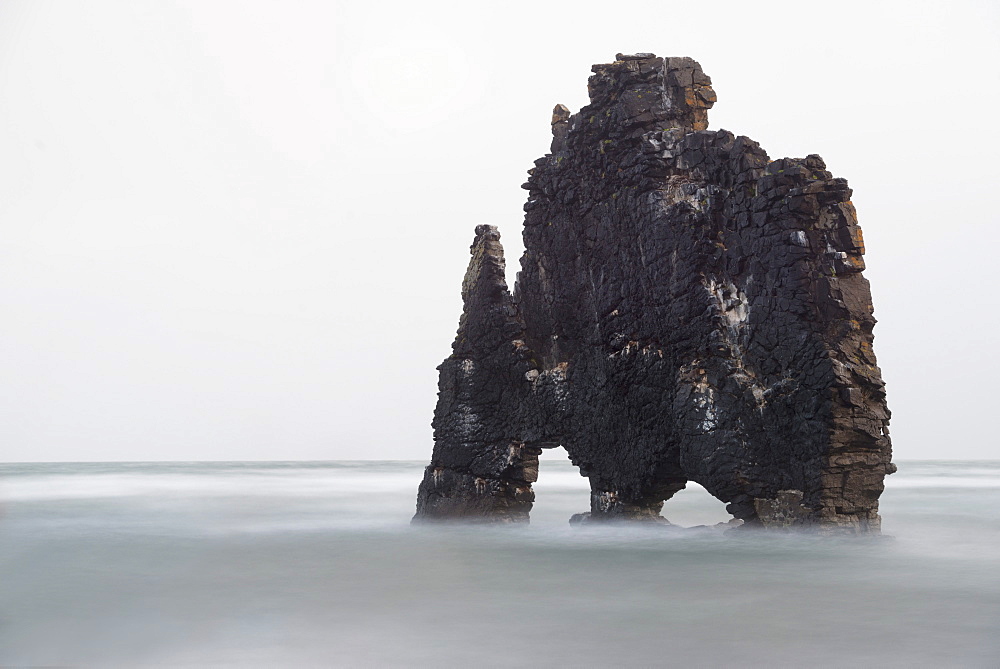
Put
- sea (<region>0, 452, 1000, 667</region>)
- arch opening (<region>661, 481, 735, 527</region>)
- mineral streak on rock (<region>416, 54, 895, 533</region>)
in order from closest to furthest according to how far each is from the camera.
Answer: sea (<region>0, 452, 1000, 667</region>)
mineral streak on rock (<region>416, 54, 895, 533</region>)
arch opening (<region>661, 481, 735, 527</region>)

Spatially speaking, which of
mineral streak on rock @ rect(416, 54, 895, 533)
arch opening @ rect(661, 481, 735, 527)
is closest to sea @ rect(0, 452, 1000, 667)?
mineral streak on rock @ rect(416, 54, 895, 533)

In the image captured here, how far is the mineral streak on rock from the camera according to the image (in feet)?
43.8

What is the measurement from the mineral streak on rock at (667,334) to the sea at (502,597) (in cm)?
80

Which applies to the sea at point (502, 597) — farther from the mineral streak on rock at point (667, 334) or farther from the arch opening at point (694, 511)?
the arch opening at point (694, 511)

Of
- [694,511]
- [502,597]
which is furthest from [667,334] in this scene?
[694,511]

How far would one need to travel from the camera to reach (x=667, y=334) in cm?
1520

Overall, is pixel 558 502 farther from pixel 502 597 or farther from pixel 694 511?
pixel 502 597

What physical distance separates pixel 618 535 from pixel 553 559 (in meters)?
1.88

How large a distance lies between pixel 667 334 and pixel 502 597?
550 cm

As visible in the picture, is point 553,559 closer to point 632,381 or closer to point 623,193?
point 632,381

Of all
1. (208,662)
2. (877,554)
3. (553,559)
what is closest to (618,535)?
(553,559)

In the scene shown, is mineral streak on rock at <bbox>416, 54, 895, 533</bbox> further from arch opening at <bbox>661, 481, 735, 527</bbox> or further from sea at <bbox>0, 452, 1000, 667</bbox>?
arch opening at <bbox>661, 481, 735, 527</bbox>

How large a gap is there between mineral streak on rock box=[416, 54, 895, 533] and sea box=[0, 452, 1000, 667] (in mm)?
805

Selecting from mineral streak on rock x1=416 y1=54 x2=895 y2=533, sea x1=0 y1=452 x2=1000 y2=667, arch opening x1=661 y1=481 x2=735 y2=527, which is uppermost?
mineral streak on rock x1=416 y1=54 x2=895 y2=533
